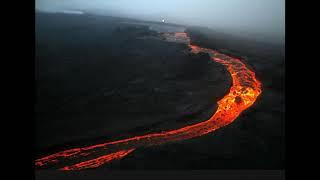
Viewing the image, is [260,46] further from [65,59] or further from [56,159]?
[56,159]

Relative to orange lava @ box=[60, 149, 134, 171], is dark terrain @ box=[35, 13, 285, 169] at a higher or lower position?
higher

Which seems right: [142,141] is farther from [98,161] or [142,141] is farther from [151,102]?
[151,102]

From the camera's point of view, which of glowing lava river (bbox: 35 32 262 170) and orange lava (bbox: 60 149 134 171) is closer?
orange lava (bbox: 60 149 134 171)

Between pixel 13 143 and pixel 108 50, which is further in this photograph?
pixel 108 50

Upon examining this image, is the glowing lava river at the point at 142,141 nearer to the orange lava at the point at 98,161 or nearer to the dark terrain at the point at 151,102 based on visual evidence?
the orange lava at the point at 98,161

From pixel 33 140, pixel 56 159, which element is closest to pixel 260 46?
pixel 56 159

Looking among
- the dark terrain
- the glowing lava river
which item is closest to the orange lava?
the glowing lava river

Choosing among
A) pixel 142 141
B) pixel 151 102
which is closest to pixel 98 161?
pixel 142 141

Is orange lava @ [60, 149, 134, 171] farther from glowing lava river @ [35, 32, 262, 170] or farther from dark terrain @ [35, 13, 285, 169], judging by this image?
dark terrain @ [35, 13, 285, 169]
